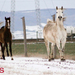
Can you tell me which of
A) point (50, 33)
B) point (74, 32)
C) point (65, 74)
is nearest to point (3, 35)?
point (50, 33)

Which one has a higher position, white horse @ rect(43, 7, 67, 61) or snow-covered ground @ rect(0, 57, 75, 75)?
white horse @ rect(43, 7, 67, 61)

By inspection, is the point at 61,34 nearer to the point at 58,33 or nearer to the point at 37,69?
the point at 58,33

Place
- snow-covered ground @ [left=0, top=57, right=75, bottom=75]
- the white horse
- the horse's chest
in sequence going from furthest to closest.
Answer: the horse's chest, the white horse, snow-covered ground @ [left=0, top=57, right=75, bottom=75]

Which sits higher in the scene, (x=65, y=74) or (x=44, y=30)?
(x=44, y=30)

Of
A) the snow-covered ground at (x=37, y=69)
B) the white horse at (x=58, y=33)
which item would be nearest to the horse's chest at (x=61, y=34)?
the white horse at (x=58, y=33)

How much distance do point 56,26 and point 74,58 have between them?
2.80 metres

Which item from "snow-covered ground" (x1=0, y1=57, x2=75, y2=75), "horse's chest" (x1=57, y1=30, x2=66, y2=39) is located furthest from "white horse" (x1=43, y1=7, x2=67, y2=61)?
"snow-covered ground" (x1=0, y1=57, x2=75, y2=75)

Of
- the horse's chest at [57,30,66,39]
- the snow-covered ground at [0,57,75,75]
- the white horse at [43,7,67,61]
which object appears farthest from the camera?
the horse's chest at [57,30,66,39]

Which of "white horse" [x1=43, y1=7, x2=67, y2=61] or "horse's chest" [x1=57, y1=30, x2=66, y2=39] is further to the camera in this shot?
"horse's chest" [x1=57, y1=30, x2=66, y2=39]

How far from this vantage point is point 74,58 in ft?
45.9

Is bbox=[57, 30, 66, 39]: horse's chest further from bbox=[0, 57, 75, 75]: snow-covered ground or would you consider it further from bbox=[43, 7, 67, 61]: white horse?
bbox=[0, 57, 75, 75]: snow-covered ground

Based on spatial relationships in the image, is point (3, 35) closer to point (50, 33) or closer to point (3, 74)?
point (50, 33)

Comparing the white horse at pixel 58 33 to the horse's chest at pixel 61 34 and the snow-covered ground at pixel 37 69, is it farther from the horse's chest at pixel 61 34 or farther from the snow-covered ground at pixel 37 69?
the snow-covered ground at pixel 37 69

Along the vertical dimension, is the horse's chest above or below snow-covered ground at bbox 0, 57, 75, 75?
above
